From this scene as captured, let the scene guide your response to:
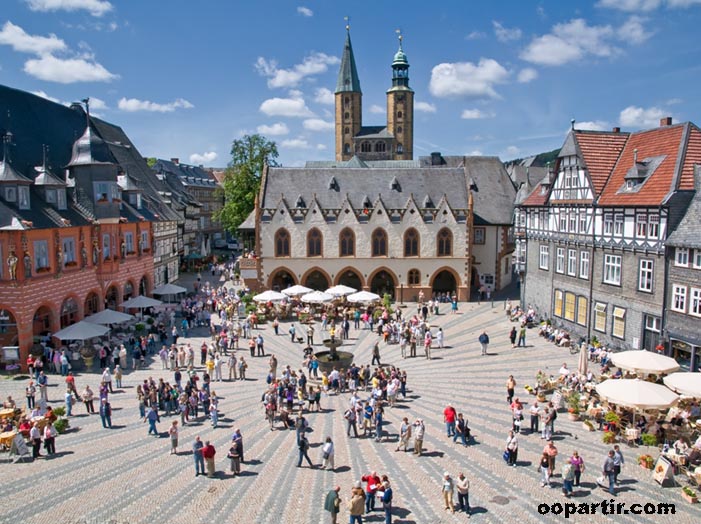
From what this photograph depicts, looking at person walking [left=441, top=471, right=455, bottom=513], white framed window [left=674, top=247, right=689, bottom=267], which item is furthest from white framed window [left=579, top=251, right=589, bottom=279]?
person walking [left=441, top=471, right=455, bottom=513]

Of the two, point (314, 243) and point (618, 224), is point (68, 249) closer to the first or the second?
point (314, 243)

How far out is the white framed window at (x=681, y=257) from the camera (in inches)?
1010

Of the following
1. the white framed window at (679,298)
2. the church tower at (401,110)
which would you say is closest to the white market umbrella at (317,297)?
the white framed window at (679,298)

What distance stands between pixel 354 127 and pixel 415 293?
64.0 m

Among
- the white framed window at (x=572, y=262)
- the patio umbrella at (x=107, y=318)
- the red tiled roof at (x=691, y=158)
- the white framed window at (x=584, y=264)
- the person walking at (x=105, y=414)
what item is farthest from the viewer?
the white framed window at (x=572, y=262)

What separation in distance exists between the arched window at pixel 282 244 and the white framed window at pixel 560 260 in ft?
71.1

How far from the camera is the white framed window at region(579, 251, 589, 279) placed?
109 feet

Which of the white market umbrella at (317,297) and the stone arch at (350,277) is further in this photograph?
the stone arch at (350,277)

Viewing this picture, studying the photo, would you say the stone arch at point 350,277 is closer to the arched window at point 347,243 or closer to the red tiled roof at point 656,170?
the arched window at point 347,243

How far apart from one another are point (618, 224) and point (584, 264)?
383 centimetres

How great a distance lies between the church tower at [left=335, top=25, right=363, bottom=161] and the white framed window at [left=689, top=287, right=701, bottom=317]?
84.3 meters

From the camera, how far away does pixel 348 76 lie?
107m

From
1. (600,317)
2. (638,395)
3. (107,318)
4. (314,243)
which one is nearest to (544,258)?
(600,317)

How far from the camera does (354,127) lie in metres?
105
